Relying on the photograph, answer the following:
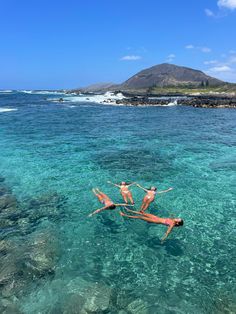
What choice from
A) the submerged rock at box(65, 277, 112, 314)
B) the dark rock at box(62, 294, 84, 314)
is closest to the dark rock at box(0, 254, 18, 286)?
the submerged rock at box(65, 277, 112, 314)

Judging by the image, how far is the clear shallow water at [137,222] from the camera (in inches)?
516

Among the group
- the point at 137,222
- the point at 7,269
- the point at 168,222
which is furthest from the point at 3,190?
the point at 168,222

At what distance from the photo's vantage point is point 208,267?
14516 mm

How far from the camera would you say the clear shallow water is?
43.0ft

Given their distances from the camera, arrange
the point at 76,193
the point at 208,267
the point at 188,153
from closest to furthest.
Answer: the point at 208,267 → the point at 76,193 → the point at 188,153

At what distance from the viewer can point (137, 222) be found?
18.0 m

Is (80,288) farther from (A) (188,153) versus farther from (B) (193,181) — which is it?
(A) (188,153)

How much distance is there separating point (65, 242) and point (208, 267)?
7.06 metres

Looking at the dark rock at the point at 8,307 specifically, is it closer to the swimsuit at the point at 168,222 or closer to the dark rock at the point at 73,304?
the dark rock at the point at 73,304

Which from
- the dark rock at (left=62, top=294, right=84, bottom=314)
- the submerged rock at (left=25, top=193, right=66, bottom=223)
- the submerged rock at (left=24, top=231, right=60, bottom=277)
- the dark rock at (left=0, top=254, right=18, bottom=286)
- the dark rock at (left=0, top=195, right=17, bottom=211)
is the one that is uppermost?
the dark rock at (left=62, top=294, right=84, bottom=314)

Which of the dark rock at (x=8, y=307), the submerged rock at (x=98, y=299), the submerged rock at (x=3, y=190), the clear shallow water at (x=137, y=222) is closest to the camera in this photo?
the dark rock at (x=8, y=307)

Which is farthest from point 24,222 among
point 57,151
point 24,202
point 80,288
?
point 57,151

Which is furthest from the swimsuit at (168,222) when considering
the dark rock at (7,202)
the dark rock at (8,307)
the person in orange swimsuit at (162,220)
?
the dark rock at (7,202)

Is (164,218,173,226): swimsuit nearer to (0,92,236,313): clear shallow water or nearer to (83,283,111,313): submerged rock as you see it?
(0,92,236,313): clear shallow water
